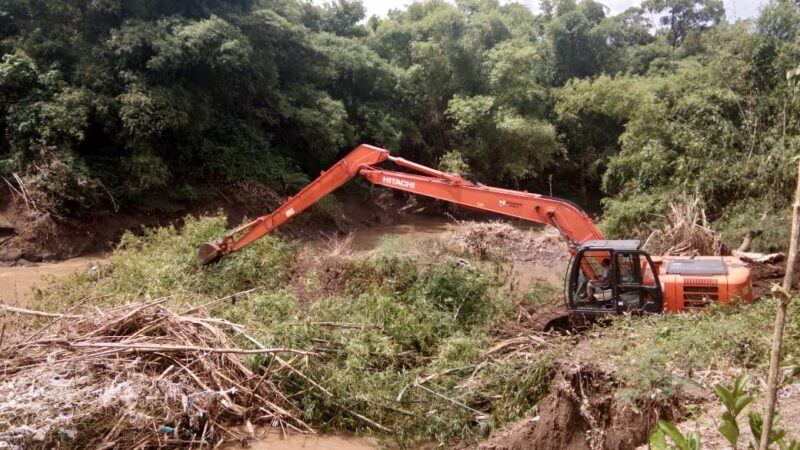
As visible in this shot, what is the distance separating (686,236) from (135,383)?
10120 mm

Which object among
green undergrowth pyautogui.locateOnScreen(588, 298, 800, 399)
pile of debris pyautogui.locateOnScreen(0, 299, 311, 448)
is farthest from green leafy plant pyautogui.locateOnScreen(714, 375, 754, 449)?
pile of debris pyautogui.locateOnScreen(0, 299, 311, 448)

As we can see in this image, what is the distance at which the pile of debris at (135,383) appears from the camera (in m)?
5.16

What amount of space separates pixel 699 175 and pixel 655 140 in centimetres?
183

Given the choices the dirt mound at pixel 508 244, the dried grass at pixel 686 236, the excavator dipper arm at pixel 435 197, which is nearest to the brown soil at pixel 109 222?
the excavator dipper arm at pixel 435 197

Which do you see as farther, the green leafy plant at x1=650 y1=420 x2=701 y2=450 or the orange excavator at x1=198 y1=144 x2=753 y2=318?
the orange excavator at x1=198 y1=144 x2=753 y2=318

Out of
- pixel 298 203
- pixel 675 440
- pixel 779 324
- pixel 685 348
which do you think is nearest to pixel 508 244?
pixel 298 203

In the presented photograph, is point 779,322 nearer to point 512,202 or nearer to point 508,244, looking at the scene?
point 512,202

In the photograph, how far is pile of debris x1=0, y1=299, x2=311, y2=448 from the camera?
516 cm

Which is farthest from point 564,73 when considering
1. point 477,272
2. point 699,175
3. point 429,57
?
point 477,272

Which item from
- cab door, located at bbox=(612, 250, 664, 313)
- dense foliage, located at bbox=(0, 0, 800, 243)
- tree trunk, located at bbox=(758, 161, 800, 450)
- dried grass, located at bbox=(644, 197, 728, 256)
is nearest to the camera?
tree trunk, located at bbox=(758, 161, 800, 450)

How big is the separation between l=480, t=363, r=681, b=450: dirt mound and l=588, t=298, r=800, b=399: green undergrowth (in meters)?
0.17

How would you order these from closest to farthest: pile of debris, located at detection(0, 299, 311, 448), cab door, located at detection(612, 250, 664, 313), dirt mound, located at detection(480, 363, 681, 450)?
dirt mound, located at detection(480, 363, 681, 450) → pile of debris, located at detection(0, 299, 311, 448) → cab door, located at detection(612, 250, 664, 313)

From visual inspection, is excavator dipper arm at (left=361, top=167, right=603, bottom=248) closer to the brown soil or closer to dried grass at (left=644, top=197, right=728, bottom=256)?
dried grass at (left=644, top=197, right=728, bottom=256)

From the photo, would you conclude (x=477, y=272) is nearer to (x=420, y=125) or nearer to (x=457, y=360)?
(x=457, y=360)
